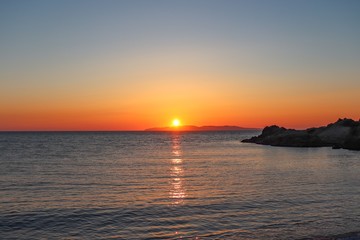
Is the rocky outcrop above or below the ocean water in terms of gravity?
above

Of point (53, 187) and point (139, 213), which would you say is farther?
point (53, 187)

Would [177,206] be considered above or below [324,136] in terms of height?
below

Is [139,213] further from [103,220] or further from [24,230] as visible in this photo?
[24,230]

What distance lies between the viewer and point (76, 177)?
37.4 m

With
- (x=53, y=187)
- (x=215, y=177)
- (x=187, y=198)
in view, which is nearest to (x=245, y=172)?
(x=215, y=177)

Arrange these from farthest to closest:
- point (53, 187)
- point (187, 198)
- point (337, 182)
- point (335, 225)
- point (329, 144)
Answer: point (329, 144)
point (337, 182)
point (53, 187)
point (187, 198)
point (335, 225)

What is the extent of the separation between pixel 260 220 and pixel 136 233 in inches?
251

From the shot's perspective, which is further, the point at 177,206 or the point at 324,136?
the point at 324,136

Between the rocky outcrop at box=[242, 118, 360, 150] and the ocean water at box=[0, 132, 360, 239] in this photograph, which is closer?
the ocean water at box=[0, 132, 360, 239]

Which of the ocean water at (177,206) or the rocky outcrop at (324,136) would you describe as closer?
the ocean water at (177,206)

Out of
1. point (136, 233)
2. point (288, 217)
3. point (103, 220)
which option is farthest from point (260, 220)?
point (103, 220)

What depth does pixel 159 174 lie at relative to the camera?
40688 millimetres

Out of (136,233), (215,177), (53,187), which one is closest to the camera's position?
(136,233)

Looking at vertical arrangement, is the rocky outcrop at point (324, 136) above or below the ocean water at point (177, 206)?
A: above
